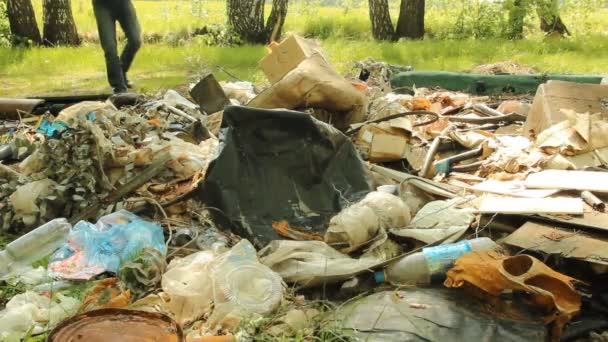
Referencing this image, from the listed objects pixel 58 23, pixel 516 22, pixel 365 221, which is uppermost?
pixel 365 221

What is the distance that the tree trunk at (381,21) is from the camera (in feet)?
36.4

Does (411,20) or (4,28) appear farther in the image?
(411,20)

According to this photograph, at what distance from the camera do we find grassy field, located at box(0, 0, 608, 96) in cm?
806

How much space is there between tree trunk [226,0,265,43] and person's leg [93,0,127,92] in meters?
4.28

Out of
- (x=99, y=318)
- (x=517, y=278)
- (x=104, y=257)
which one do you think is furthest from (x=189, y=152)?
(x=517, y=278)

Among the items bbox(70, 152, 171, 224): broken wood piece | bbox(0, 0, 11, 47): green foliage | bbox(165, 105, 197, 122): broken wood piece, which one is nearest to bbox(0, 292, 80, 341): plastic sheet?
bbox(70, 152, 171, 224): broken wood piece

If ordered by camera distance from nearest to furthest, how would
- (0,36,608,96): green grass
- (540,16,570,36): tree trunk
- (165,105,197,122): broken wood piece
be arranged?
(165,105,197,122): broken wood piece → (0,36,608,96): green grass → (540,16,570,36): tree trunk

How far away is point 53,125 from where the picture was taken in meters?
4.01

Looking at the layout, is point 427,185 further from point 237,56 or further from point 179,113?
point 237,56

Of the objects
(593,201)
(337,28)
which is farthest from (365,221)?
(337,28)

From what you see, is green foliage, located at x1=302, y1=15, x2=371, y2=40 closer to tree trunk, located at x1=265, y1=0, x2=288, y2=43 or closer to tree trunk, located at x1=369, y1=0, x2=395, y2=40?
tree trunk, located at x1=369, y1=0, x2=395, y2=40

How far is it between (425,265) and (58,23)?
9422 millimetres

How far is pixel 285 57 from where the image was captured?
204 inches

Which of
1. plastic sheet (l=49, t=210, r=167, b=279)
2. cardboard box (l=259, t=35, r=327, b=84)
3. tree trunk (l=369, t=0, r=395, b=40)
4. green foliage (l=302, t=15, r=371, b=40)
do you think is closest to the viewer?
plastic sheet (l=49, t=210, r=167, b=279)
